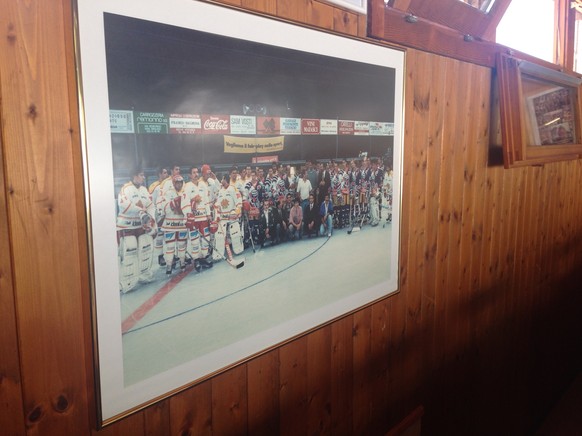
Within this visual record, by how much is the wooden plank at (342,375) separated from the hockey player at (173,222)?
2.20ft

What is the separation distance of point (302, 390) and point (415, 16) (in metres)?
1.34

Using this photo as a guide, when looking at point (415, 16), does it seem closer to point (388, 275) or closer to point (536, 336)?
point (388, 275)

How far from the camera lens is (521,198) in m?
2.57

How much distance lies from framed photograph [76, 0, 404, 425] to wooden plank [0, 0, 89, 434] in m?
0.04

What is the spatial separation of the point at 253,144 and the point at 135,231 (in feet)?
1.23

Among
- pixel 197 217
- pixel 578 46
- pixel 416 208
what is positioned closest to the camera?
pixel 197 217

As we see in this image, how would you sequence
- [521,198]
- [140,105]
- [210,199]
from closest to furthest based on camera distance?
[140,105], [210,199], [521,198]

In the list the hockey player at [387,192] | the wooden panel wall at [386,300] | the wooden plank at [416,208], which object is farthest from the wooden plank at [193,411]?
the wooden plank at [416,208]

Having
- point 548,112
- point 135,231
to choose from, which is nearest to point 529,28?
point 548,112

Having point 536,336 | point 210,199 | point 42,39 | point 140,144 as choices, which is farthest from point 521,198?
point 42,39

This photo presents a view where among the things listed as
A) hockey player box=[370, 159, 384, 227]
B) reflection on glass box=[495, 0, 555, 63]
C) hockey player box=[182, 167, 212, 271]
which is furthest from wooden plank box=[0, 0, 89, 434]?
reflection on glass box=[495, 0, 555, 63]

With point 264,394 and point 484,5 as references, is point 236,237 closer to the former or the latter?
point 264,394

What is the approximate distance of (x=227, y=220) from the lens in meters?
1.11

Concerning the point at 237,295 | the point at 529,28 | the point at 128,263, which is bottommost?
the point at 237,295
